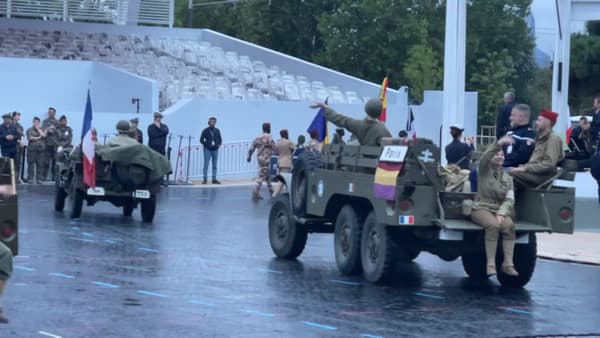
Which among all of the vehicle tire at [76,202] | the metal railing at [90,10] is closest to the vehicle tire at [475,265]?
the vehicle tire at [76,202]

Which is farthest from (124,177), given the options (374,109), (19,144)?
(19,144)

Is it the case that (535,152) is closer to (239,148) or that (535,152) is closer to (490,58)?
(239,148)

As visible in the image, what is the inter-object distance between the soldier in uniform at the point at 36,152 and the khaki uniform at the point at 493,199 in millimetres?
19729

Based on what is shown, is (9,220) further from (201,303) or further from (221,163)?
(221,163)

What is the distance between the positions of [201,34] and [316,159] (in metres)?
33.8

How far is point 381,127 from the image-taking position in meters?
14.4

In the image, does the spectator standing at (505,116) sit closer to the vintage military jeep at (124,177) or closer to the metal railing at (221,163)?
the vintage military jeep at (124,177)

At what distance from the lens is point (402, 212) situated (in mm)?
12922

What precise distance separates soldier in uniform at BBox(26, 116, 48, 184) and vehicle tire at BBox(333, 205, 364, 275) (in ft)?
59.5

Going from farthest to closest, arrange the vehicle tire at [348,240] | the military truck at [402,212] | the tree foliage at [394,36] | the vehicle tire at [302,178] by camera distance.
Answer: the tree foliage at [394,36] < the vehicle tire at [302,178] < the vehicle tire at [348,240] < the military truck at [402,212]

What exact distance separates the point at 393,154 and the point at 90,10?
34.3 meters

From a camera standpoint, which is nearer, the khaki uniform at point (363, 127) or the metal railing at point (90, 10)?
the khaki uniform at point (363, 127)

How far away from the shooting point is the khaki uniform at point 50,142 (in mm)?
31516

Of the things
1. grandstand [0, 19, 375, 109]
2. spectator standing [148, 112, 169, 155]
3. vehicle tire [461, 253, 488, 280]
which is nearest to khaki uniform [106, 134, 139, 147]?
vehicle tire [461, 253, 488, 280]
